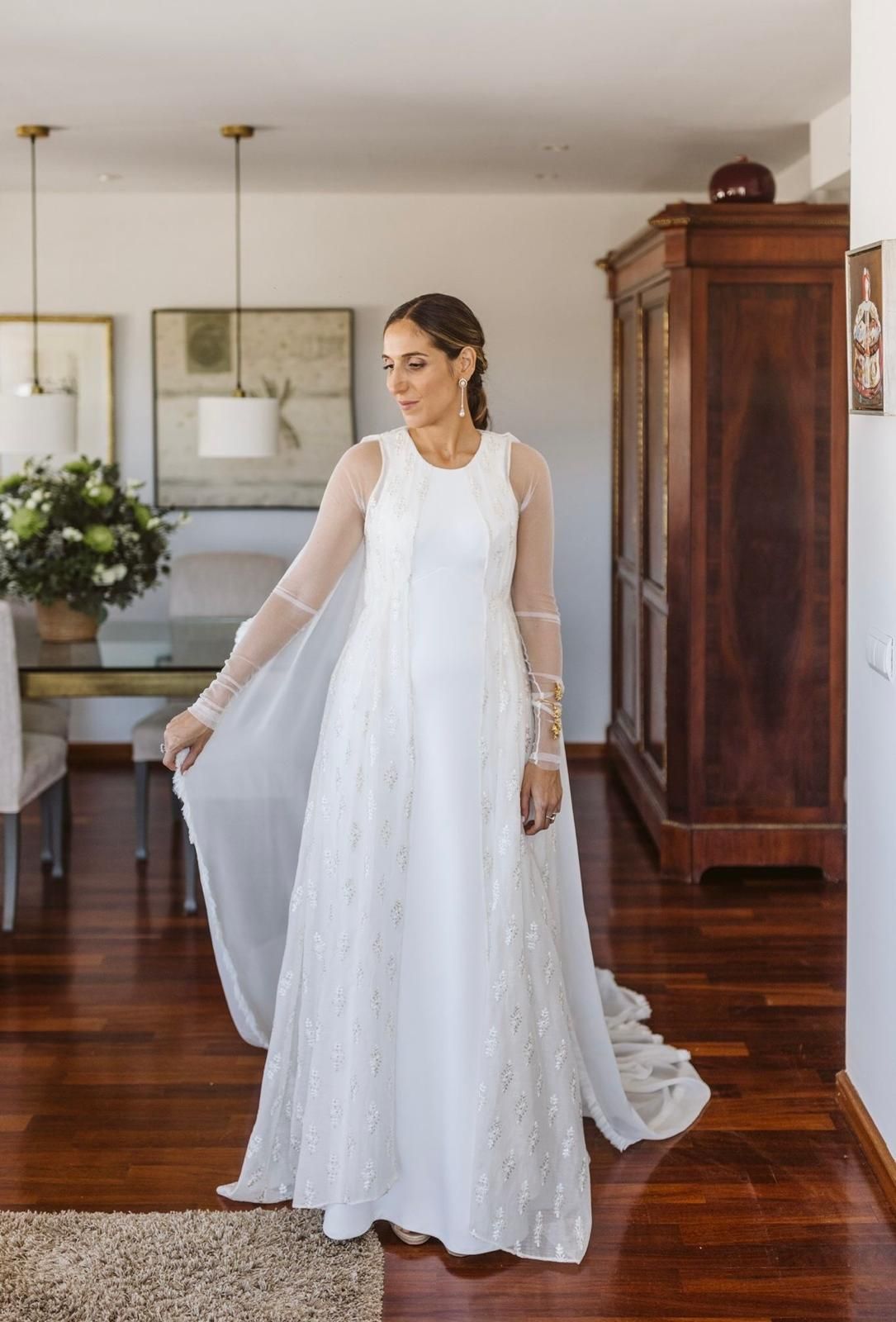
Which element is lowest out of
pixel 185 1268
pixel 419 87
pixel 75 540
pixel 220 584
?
pixel 185 1268

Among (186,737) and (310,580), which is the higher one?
(310,580)

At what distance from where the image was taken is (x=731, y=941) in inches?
182

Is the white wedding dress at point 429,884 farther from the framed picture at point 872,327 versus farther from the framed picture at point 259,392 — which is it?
the framed picture at point 259,392

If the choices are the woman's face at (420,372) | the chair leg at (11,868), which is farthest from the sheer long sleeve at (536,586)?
the chair leg at (11,868)

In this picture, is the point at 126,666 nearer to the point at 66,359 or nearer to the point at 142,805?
the point at 142,805

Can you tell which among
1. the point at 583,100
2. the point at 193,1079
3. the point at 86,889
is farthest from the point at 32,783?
the point at 583,100

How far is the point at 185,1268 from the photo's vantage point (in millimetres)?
2756

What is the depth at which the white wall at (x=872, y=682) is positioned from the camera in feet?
9.84

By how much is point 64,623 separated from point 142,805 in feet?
2.25

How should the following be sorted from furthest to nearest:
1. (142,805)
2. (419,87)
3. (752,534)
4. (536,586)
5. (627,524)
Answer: (627,524) → (142,805) → (752,534) → (419,87) → (536,586)

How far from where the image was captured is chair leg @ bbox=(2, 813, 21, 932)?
477cm

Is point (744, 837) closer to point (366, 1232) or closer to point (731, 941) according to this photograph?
point (731, 941)

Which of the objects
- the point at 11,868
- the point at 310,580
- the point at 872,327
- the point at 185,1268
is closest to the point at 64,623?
the point at 11,868

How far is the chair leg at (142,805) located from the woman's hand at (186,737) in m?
2.43
